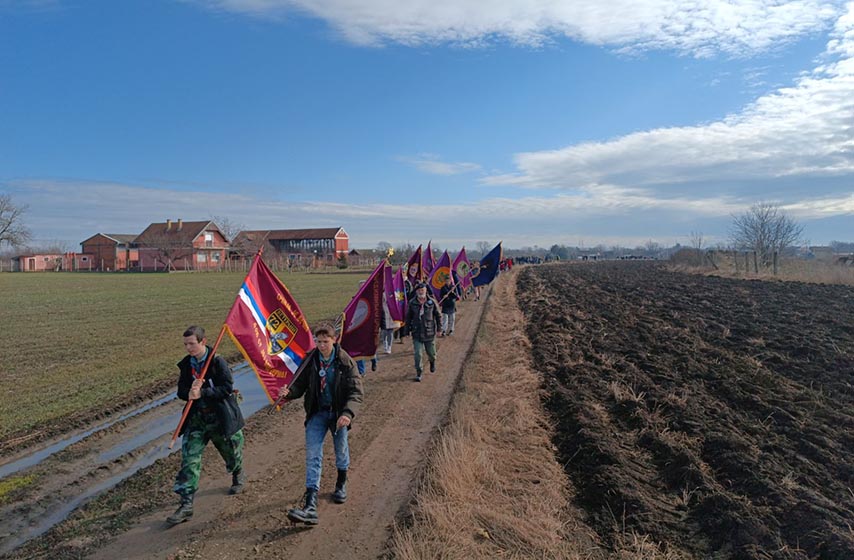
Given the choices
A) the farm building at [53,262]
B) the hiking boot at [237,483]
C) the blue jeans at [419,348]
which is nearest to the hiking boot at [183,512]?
the hiking boot at [237,483]

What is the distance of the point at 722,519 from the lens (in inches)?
205

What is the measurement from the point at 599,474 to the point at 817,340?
11599mm

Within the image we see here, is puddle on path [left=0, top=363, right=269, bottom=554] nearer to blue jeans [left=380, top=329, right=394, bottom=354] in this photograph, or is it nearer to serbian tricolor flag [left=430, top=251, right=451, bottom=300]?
blue jeans [left=380, top=329, right=394, bottom=354]

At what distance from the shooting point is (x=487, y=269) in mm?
22641

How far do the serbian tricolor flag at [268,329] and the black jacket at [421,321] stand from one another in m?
4.29

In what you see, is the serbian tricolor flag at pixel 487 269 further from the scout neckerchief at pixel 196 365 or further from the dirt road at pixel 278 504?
the scout neckerchief at pixel 196 365

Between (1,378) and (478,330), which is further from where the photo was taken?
(478,330)

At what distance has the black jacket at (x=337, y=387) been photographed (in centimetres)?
548

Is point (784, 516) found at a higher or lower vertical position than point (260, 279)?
lower

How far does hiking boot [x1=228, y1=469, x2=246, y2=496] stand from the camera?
593 cm

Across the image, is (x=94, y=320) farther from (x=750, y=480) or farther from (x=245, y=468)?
(x=750, y=480)

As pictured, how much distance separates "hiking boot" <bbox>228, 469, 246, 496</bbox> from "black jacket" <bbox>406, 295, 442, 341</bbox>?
18.3ft

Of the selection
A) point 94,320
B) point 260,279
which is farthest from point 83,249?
point 260,279

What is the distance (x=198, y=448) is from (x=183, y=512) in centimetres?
60
